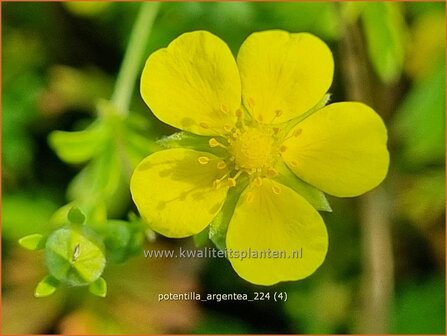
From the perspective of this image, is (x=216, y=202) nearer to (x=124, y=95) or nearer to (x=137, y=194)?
(x=137, y=194)

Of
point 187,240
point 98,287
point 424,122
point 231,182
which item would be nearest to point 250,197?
point 231,182

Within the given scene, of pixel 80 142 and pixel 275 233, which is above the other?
pixel 80 142

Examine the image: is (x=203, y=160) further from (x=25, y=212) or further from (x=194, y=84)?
(x=25, y=212)

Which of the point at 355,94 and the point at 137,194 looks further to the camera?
the point at 355,94

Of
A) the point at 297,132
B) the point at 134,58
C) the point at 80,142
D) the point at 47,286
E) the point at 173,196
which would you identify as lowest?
the point at 47,286

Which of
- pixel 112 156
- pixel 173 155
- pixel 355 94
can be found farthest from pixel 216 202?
pixel 355 94

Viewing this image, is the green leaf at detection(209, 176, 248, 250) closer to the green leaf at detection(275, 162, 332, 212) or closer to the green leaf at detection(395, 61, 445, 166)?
the green leaf at detection(275, 162, 332, 212)

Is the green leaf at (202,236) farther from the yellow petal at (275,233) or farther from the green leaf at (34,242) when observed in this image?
the green leaf at (34,242)
